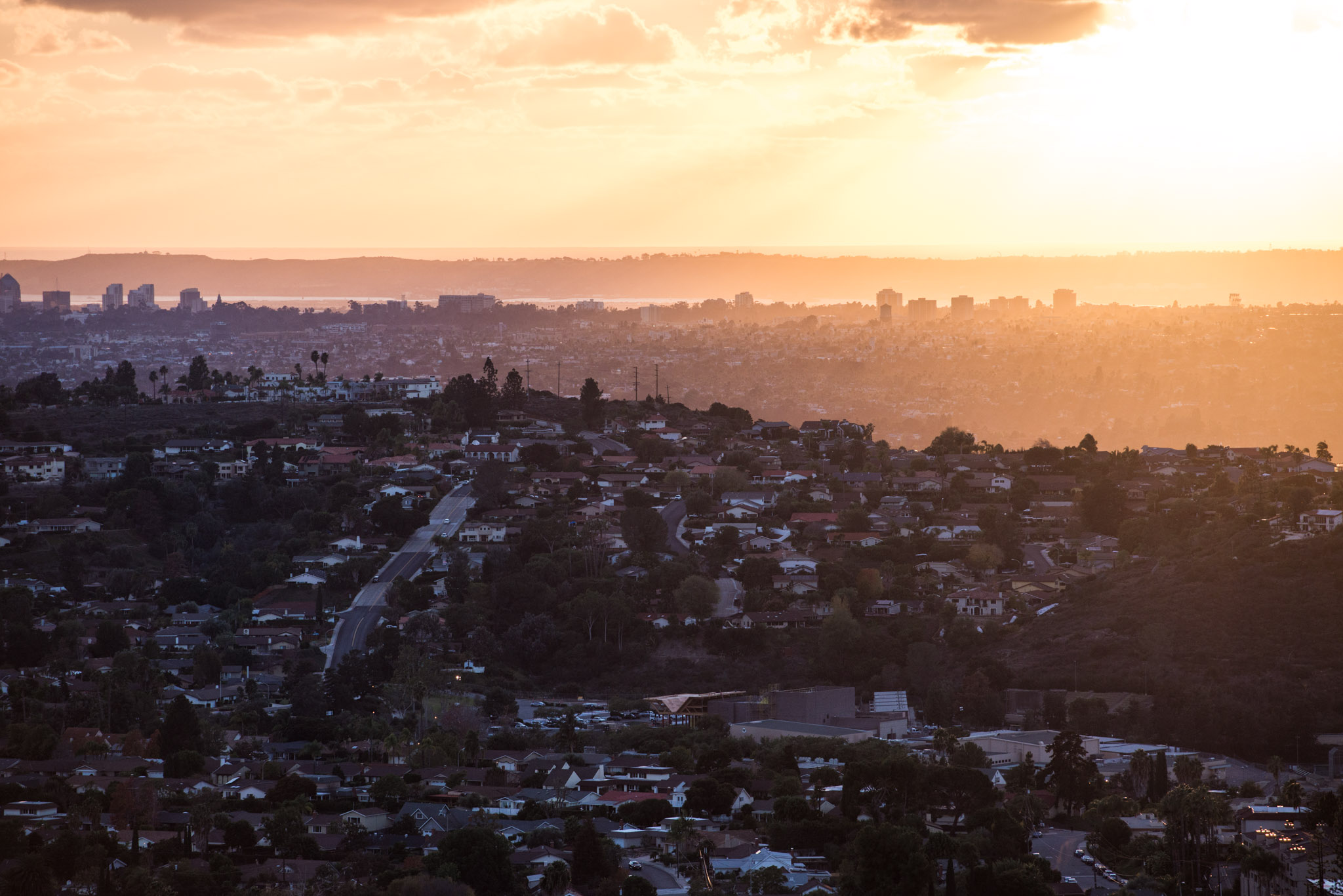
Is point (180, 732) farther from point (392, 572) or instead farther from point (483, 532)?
point (483, 532)

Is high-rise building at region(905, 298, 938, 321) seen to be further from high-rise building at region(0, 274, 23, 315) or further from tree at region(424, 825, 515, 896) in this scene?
tree at region(424, 825, 515, 896)

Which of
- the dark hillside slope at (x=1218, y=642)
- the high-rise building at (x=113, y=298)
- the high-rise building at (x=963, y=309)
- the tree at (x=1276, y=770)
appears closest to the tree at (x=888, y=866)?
the tree at (x=1276, y=770)

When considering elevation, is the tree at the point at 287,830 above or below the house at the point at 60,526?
below

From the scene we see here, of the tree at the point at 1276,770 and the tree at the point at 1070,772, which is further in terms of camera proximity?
the tree at the point at 1276,770

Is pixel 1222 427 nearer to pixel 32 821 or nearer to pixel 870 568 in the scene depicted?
pixel 870 568

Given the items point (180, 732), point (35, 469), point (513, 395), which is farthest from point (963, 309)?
point (180, 732)

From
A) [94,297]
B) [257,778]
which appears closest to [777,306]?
[94,297]

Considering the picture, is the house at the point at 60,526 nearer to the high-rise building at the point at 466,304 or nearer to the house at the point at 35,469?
the house at the point at 35,469
